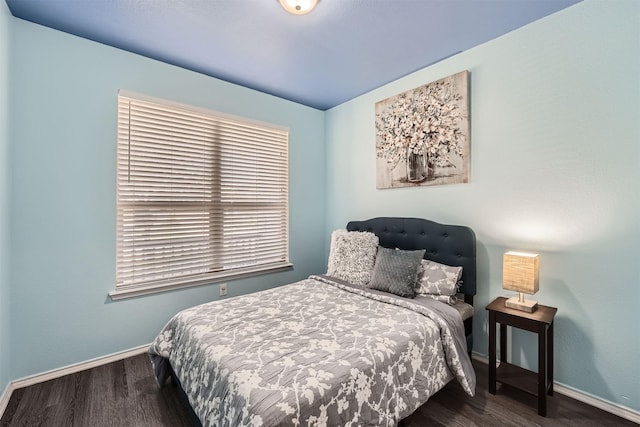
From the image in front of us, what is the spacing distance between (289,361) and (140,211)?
1.95 meters

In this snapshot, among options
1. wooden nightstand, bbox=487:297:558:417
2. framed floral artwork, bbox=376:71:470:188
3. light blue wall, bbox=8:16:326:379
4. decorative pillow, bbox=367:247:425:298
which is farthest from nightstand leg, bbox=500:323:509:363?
light blue wall, bbox=8:16:326:379

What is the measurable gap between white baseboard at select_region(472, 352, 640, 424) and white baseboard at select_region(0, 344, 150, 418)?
327 centimetres

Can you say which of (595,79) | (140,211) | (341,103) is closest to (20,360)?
(140,211)

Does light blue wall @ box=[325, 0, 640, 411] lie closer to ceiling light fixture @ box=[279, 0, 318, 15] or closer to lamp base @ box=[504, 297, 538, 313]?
lamp base @ box=[504, 297, 538, 313]

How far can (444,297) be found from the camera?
218 centimetres

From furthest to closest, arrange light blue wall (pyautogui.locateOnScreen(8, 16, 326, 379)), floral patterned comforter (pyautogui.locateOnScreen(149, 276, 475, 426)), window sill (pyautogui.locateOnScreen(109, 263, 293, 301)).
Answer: window sill (pyautogui.locateOnScreen(109, 263, 293, 301))
light blue wall (pyautogui.locateOnScreen(8, 16, 326, 379))
floral patterned comforter (pyautogui.locateOnScreen(149, 276, 475, 426))

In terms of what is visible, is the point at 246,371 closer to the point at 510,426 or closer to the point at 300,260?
the point at 510,426

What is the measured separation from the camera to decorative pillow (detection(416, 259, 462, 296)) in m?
2.20

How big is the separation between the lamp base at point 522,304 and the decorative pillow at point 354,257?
3.44ft

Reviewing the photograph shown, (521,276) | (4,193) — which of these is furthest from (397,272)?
(4,193)

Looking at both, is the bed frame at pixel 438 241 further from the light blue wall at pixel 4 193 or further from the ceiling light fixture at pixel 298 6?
the light blue wall at pixel 4 193

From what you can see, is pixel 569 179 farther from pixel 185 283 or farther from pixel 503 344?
pixel 185 283

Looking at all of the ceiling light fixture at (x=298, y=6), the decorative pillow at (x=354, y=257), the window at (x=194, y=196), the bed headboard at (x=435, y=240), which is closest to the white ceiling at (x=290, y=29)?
the ceiling light fixture at (x=298, y=6)

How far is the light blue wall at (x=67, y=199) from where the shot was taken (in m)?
1.99
